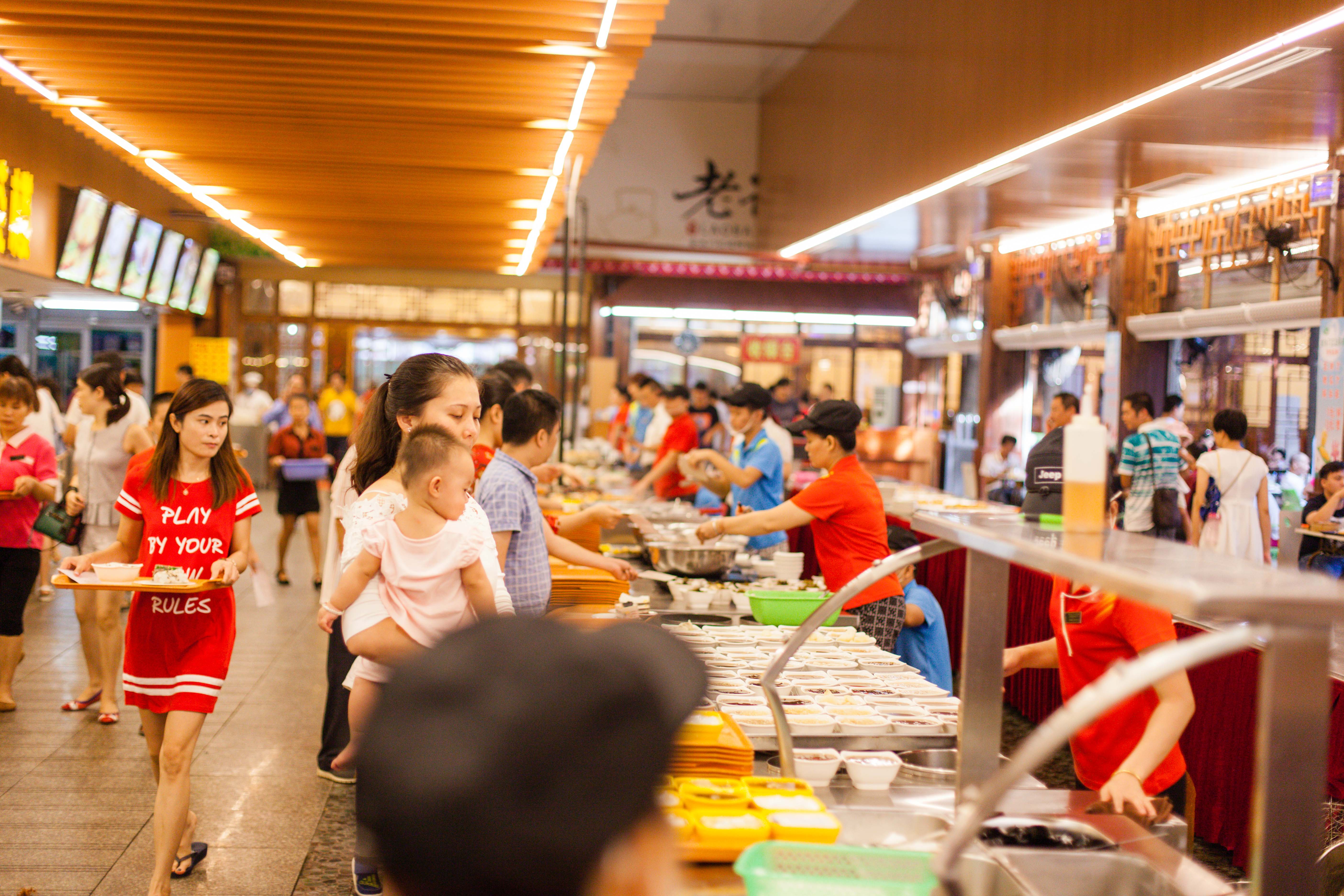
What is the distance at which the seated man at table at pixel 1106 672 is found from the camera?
2.30 meters

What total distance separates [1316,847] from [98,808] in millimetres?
4242

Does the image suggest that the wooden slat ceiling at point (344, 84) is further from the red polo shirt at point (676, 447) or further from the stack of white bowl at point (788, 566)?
the stack of white bowl at point (788, 566)

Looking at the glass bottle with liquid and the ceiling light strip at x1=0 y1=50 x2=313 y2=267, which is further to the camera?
the ceiling light strip at x1=0 y1=50 x2=313 y2=267

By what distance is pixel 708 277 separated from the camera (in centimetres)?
1914

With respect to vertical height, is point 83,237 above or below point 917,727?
above

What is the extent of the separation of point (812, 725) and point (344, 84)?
183 inches

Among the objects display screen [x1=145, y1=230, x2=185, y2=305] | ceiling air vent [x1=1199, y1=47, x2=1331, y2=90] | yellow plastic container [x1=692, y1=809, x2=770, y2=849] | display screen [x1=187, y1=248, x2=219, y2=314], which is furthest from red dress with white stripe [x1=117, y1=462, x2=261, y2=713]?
display screen [x1=187, y1=248, x2=219, y2=314]

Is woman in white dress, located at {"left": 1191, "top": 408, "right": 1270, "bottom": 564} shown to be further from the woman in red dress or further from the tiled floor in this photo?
the woman in red dress

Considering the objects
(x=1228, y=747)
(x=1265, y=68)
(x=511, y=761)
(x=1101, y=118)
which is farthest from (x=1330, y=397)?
(x=511, y=761)

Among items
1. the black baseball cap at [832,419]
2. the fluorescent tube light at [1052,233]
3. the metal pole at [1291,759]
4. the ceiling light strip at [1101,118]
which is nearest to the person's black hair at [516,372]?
the black baseball cap at [832,419]

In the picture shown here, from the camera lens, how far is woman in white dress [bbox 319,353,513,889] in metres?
2.63

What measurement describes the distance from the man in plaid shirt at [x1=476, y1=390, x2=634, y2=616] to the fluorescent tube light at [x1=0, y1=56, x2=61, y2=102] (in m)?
4.06

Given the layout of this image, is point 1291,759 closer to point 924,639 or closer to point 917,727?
point 917,727

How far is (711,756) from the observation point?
2.27 metres
